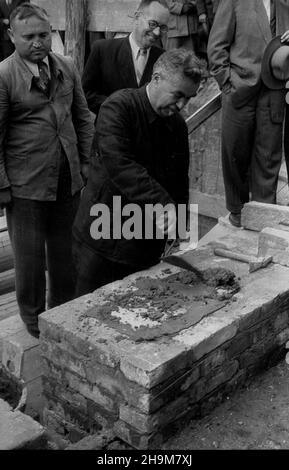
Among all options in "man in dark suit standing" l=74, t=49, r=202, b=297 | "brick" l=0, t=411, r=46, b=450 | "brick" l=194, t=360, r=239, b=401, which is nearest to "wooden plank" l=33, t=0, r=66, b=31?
"man in dark suit standing" l=74, t=49, r=202, b=297

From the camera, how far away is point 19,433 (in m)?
3.03

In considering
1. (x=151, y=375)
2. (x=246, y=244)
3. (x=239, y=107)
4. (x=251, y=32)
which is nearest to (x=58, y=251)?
(x=246, y=244)

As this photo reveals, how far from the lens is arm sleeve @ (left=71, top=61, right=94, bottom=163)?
464 centimetres

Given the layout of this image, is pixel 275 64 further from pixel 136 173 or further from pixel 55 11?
pixel 55 11

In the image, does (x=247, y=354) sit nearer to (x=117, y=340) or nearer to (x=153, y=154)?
(x=117, y=340)

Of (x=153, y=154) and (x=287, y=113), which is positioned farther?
(x=287, y=113)

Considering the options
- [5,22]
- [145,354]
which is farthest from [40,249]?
[5,22]

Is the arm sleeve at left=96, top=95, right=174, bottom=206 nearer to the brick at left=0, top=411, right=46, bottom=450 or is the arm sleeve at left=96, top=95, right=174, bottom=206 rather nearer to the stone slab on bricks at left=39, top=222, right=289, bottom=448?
the stone slab on bricks at left=39, top=222, right=289, bottom=448

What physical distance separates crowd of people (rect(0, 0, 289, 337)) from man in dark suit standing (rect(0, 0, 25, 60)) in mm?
2816

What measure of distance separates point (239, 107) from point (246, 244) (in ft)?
4.94

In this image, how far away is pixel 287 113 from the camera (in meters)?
5.88

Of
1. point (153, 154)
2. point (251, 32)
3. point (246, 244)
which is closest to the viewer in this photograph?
point (153, 154)

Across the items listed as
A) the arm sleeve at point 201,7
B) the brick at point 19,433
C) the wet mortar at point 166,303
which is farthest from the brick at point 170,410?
the arm sleeve at point 201,7

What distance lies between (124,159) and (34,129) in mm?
878
